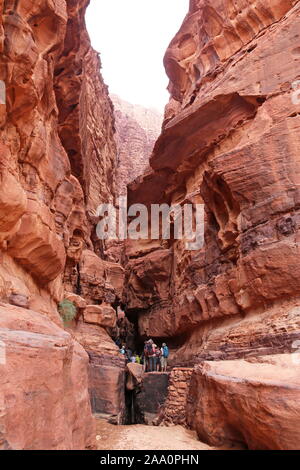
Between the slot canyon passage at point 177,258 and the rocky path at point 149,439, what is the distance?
0.27 ft

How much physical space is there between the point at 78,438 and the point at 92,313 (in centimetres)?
1282

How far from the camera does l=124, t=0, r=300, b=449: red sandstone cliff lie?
816 centimetres

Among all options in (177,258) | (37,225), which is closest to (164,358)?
(177,258)

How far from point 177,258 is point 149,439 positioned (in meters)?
12.2

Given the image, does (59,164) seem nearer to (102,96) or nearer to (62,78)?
(62,78)

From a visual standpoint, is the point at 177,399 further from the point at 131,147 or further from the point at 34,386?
the point at 131,147

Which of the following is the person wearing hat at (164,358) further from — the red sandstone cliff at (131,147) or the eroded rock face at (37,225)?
the red sandstone cliff at (131,147)

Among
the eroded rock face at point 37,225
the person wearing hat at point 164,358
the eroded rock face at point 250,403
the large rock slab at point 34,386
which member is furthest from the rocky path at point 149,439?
the person wearing hat at point 164,358

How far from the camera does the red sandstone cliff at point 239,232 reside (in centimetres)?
816

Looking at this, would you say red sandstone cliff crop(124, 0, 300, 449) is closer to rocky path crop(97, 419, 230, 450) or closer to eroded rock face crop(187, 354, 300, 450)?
eroded rock face crop(187, 354, 300, 450)

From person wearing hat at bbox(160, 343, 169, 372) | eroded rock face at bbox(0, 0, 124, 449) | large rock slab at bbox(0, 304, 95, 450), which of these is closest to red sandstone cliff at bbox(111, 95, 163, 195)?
person wearing hat at bbox(160, 343, 169, 372)

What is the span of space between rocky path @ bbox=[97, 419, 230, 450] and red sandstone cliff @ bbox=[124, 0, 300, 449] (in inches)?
19.7

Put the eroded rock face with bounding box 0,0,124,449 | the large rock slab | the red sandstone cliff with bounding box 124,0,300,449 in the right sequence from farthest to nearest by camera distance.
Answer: the red sandstone cliff with bounding box 124,0,300,449 → the eroded rock face with bounding box 0,0,124,449 → the large rock slab

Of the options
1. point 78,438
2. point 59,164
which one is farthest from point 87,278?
point 78,438
